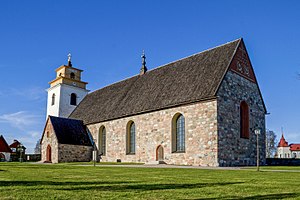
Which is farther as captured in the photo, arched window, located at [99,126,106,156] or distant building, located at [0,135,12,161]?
distant building, located at [0,135,12,161]

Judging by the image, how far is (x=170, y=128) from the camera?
25969mm

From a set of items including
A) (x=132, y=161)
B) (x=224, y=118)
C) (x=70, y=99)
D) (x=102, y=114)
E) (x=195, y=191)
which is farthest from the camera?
(x=70, y=99)

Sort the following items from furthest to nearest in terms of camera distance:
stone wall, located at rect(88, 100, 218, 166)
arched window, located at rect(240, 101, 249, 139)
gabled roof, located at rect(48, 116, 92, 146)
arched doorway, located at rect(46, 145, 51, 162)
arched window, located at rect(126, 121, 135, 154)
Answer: arched doorway, located at rect(46, 145, 51, 162), gabled roof, located at rect(48, 116, 92, 146), arched window, located at rect(126, 121, 135, 154), arched window, located at rect(240, 101, 249, 139), stone wall, located at rect(88, 100, 218, 166)

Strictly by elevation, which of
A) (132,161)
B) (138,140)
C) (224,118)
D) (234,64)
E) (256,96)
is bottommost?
(132,161)

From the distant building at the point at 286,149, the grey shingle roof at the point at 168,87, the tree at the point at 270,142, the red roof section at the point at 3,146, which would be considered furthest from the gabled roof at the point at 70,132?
the distant building at the point at 286,149

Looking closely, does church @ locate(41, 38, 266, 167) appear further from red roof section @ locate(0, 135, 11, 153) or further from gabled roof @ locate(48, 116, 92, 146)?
red roof section @ locate(0, 135, 11, 153)

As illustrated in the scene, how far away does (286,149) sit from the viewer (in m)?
82.1

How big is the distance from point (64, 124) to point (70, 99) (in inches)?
406

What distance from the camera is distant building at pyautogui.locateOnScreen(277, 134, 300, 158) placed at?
81375 millimetres

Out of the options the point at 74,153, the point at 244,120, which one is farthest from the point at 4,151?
the point at 244,120

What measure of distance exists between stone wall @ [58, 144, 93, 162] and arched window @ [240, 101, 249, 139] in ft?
57.5

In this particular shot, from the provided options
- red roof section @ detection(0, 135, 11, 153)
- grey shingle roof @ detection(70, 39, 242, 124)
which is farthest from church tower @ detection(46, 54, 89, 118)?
red roof section @ detection(0, 135, 11, 153)

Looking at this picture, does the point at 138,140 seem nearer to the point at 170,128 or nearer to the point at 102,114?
the point at 170,128

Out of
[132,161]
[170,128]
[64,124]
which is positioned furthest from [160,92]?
[64,124]
